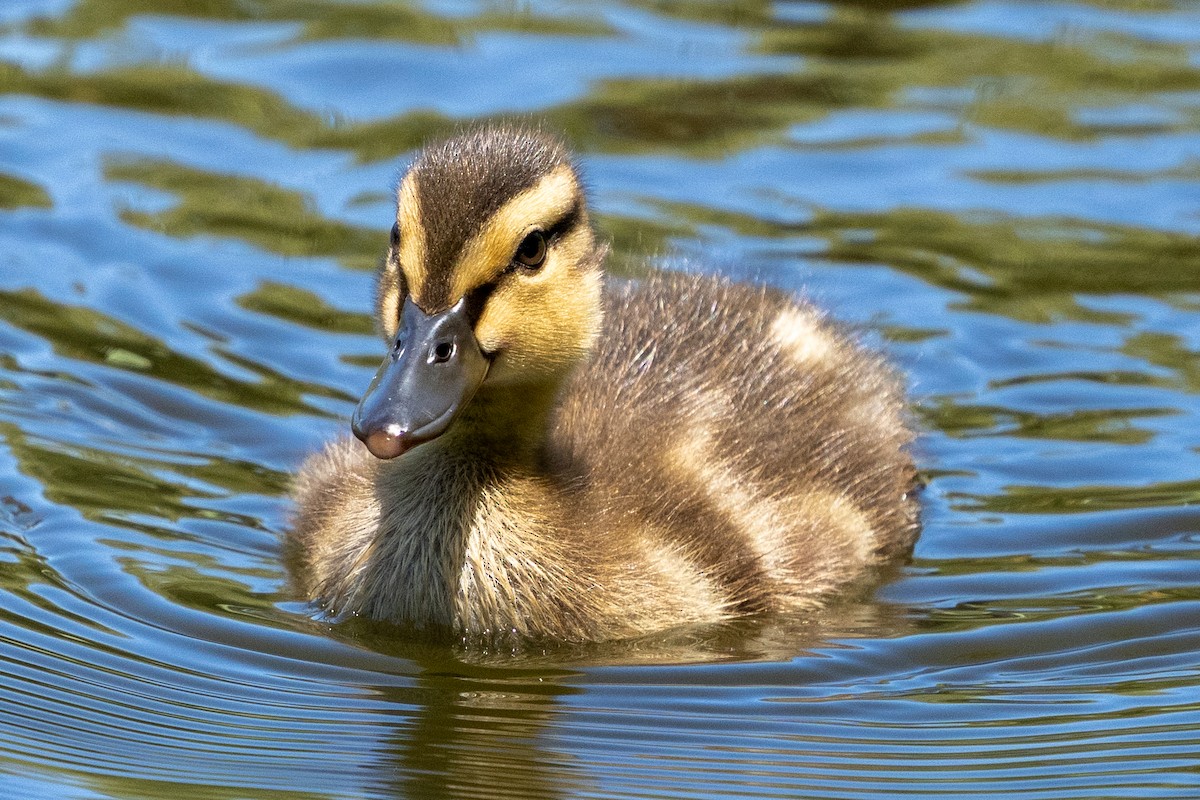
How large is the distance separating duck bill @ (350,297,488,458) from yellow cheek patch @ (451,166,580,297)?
0.27ft

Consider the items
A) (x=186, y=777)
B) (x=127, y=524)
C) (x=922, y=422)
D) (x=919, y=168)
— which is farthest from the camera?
(x=919, y=168)

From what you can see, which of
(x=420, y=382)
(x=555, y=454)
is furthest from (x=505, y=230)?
(x=555, y=454)

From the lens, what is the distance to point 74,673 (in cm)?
542

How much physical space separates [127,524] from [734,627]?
192 cm

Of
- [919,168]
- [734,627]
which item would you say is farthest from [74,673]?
[919,168]

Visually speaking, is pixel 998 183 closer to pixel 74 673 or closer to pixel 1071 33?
pixel 1071 33

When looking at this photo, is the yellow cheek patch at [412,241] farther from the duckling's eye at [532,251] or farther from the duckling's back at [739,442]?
the duckling's back at [739,442]

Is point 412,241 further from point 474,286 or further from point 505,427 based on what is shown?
point 505,427

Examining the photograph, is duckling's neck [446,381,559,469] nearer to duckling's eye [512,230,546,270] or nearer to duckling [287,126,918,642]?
duckling [287,126,918,642]

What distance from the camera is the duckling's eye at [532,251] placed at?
5.57 meters

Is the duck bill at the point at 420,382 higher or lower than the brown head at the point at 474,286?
lower

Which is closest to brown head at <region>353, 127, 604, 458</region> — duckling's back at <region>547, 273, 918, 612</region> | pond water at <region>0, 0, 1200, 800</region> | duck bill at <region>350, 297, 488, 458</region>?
duck bill at <region>350, 297, 488, 458</region>

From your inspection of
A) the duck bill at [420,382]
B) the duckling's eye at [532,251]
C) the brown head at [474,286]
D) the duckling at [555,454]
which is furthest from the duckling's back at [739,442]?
the duck bill at [420,382]

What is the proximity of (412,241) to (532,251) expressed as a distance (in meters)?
0.35
